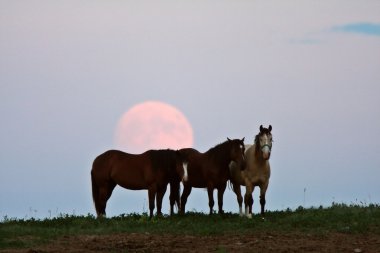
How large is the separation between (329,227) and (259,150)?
145 inches

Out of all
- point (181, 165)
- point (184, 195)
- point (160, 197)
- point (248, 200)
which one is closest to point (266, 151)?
point (248, 200)

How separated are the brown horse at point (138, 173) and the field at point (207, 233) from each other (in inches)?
44.9

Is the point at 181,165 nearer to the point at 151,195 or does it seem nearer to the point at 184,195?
the point at 151,195

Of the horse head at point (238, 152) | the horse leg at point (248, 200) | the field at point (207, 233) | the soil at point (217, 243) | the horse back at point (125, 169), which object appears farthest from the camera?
the horse back at point (125, 169)

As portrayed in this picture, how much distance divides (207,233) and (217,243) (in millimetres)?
1513

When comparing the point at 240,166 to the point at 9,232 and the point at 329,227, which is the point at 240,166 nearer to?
the point at 329,227

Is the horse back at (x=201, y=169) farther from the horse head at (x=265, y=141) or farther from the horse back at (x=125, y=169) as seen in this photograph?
the horse head at (x=265, y=141)

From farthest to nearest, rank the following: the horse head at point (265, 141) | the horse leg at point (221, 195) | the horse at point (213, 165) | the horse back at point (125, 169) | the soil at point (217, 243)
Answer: the horse back at point (125, 169) → the horse leg at point (221, 195) → the horse at point (213, 165) → the horse head at point (265, 141) → the soil at point (217, 243)

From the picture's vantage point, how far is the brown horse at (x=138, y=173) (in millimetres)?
23156

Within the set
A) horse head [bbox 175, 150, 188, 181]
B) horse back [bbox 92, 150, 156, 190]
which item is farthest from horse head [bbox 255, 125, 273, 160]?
horse back [bbox 92, 150, 156, 190]

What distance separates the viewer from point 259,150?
22016 millimetres

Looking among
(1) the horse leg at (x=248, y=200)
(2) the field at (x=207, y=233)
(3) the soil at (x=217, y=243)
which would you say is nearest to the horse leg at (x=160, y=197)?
(2) the field at (x=207, y=233)

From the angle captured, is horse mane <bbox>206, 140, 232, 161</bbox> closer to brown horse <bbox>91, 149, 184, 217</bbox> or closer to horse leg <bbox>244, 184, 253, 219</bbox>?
brown horse <bbox>91, 149, 184, 217</bbox>

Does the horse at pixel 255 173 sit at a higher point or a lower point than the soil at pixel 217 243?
higher
